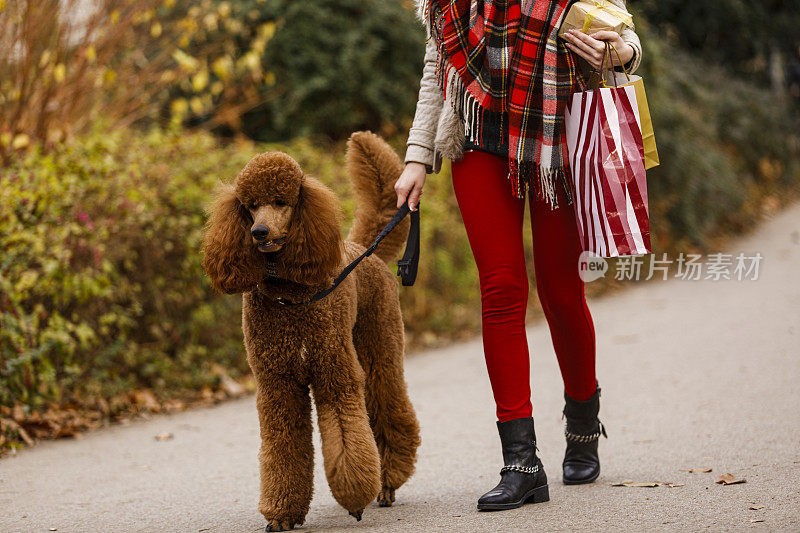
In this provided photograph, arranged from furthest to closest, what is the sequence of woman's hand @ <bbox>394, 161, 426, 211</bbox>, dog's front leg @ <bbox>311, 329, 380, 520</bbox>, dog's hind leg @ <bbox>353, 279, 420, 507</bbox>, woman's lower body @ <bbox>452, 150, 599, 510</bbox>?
dog's hind leg @ <bbox>353, 279, 420, 507</bbox>
woman's hand @ <bbox>394, 161, 426, 211</bbox>
woman's lower body @ <bbox>452, 150, 599, 510</bbox>
dog's front leg @ <bbox>311, 329, 380, 520</bbox>

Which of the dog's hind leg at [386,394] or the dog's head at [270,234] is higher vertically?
the dog's head at [270,234]

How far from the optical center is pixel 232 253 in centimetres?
300

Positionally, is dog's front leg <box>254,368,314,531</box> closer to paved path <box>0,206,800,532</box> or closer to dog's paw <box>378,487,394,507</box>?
paved path <box>0,206,800,532</box>

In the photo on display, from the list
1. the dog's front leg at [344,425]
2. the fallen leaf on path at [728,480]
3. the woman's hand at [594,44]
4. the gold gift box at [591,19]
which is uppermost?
the gold gift box at [591,19]

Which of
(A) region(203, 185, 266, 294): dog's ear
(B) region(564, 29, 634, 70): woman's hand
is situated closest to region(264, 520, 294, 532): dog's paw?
(A) region(203, 185, 266, 294): dog's ear

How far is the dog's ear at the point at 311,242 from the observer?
3023 mm

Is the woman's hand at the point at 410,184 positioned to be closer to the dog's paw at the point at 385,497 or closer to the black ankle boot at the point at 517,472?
the black ankle boot at the point at 517,472

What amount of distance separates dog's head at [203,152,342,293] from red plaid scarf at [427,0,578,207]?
718 millimetres

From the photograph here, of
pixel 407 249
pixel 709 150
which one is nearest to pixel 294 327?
pixel 407 249

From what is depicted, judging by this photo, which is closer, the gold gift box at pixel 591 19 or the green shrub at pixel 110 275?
the gold gift box at pixel 591 19

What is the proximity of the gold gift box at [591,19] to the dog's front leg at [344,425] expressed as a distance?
1.35 metres

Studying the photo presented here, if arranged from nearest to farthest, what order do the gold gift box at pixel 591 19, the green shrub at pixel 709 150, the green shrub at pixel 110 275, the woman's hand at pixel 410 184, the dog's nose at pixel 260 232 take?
1. the dog's nose at pixel 260 232
2. the gold gift box at pixel 591 19
3. the woman's hand at pixel 410 184
4. the green shrub at pixel 110 275
5. the green shrub at pixel 709 150

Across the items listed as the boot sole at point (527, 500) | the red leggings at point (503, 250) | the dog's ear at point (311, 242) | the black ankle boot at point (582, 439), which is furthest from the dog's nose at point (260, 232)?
the black ankle boot at point (582, 439)

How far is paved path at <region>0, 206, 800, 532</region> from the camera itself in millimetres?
3254
